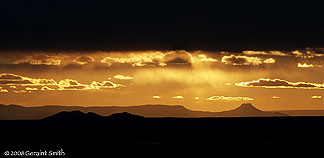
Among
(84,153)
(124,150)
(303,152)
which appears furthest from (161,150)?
(303,152)

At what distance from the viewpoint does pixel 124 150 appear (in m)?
128

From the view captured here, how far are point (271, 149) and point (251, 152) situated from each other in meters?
9.37

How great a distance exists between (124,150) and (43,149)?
13173 mm

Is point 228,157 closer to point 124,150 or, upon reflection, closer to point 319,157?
point 319,157

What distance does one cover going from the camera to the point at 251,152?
405ft

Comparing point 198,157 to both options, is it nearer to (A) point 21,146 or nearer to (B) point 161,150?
(B) point 161,150

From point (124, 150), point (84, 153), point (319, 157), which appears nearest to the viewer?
point (319, 157)

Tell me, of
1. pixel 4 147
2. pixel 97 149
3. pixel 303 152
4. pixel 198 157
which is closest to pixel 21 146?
pixel 4 147

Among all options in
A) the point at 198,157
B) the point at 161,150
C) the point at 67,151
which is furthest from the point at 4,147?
the point at 198,157

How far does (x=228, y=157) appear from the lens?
4437 inches

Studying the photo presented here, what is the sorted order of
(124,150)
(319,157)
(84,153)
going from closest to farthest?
(319,157) → (84,153) → (124,150)

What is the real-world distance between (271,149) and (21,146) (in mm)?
42462

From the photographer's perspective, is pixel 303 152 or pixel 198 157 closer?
pixel 198 157

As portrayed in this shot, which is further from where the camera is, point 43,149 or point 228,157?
point 43,149
